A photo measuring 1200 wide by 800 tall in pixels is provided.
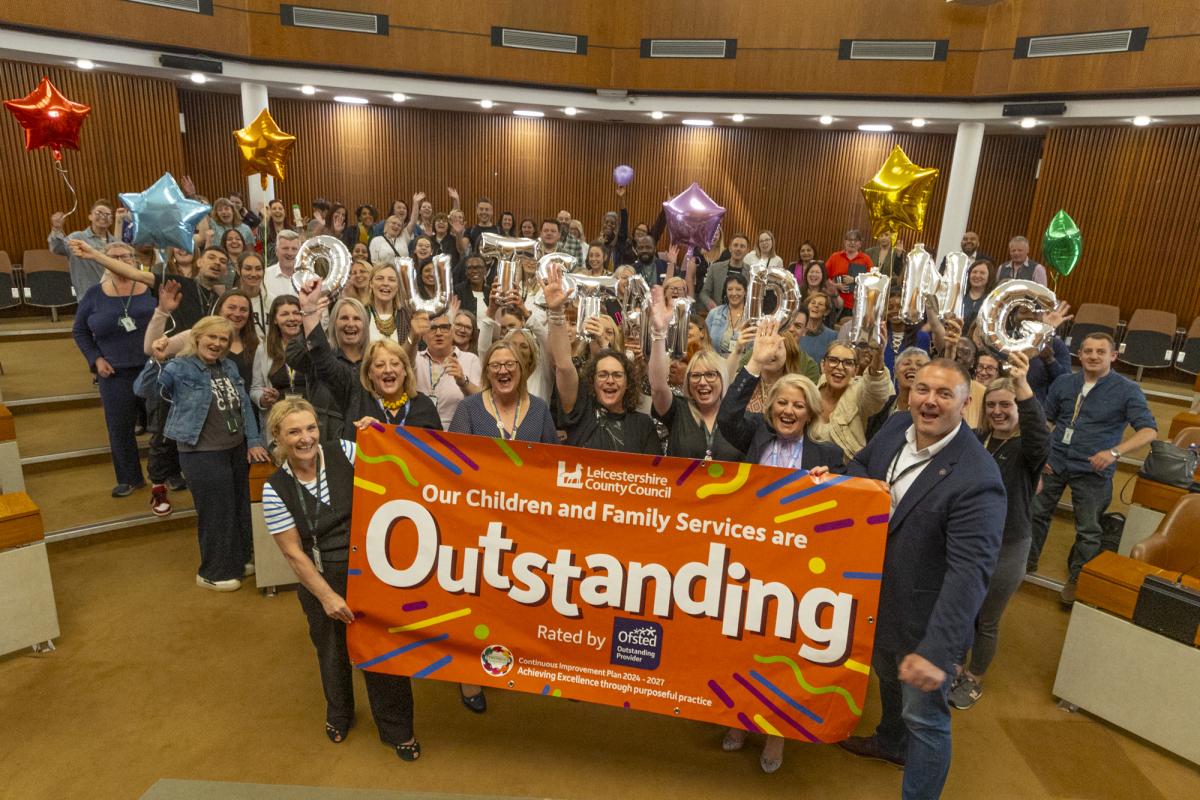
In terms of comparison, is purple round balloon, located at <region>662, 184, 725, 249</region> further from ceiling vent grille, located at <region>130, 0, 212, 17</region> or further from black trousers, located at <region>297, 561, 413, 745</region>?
ceiling vent grille, located at <region>130, 0, 212, 17</region>

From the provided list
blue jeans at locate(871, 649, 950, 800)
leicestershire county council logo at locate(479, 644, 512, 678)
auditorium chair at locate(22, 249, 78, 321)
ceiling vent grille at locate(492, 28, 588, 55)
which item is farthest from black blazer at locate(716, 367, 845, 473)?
ceiling vent grille at locate(492, 28, 588, 55)

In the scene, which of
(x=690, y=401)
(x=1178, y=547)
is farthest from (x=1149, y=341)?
(x=690, y=401)

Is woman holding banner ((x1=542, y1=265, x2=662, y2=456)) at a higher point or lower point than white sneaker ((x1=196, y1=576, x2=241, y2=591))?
higher

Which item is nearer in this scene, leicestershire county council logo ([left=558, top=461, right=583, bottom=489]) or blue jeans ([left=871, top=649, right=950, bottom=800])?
blue jeans ([left=871, top=649, right=950, bottom=800])

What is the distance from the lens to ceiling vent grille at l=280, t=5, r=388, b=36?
9.83 m

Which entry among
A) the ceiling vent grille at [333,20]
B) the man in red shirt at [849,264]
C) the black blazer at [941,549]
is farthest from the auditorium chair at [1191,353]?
the ceiling vent grille at [333,20]

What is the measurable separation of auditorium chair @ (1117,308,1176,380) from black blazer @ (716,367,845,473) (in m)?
8.21

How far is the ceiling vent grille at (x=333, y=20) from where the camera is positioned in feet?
32.2

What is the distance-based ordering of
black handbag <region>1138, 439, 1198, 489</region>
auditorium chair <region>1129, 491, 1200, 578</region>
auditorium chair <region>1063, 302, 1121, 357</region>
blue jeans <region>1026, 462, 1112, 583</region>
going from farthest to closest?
auditorium chair <region>1063, 302, 1121, 357</region>
blue jeans <region>1026, 462, 1112, 583</region>
black handbag <region>1138, 439, 1198, 489</region>
auditorium chair <region>1129, 491, 1200, 578</region>

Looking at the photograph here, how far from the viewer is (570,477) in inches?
108

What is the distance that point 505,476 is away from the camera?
2789mm

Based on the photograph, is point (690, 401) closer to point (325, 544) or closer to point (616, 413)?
point (616, 413)

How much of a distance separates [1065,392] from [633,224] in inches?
390

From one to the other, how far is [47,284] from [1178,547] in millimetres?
10858
